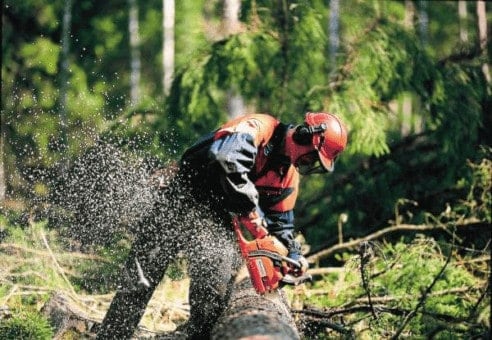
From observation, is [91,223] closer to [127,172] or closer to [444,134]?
[127,172]

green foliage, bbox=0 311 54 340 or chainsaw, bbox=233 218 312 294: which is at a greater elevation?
chainsaw, bbox=233 218 312 294

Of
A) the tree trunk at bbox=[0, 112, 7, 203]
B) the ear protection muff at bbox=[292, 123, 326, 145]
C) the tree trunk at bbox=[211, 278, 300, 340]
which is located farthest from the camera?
the tree trunk at bbox=[0, 112, 7, 203]

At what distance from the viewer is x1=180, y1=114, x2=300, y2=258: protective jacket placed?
4.41 meters

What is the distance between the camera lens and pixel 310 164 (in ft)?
16.1

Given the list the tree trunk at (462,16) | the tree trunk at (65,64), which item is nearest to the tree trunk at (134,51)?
the tree trunk at (65,64)

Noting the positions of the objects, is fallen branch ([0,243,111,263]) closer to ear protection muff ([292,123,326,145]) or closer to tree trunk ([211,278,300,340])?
tree trunk ([211,278,300,340])

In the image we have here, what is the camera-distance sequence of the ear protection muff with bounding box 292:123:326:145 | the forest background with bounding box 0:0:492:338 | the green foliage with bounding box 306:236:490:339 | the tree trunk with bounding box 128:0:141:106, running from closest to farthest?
the ear protection muff with bounding box 292:123:326:145 → the green foliage with bounding box 306:236:490:339 → the forest background with bounding box 0:0:492:338 → the tree trunk with bounding box 128:0:141:106

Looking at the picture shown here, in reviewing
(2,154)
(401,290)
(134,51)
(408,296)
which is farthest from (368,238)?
(134,51)

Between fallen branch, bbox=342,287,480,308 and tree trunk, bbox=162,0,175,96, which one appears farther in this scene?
tree trunk, bbox=162,0,175,96

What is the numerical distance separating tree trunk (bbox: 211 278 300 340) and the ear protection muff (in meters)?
1.12

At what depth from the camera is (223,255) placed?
5.02 meters

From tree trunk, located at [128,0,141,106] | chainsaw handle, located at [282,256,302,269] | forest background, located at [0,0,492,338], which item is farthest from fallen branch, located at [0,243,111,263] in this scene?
tree trunk, located at [128,0,141,106]

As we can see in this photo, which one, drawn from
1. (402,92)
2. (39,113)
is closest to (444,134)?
(402,92)

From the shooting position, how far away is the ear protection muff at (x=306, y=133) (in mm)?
4691
